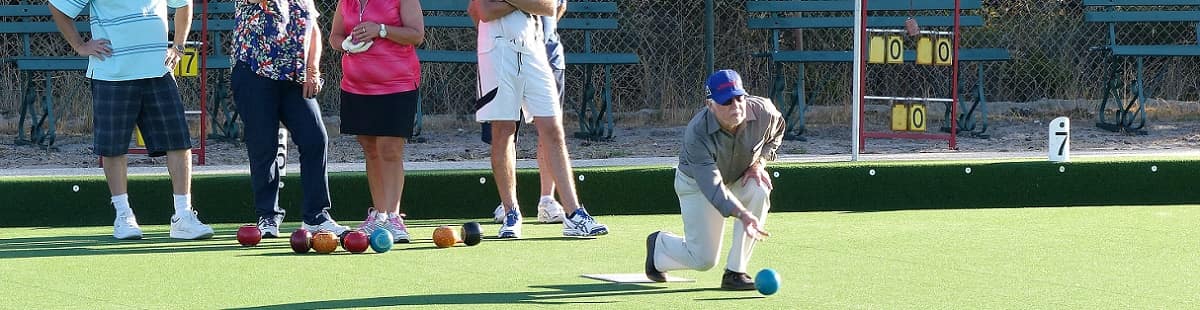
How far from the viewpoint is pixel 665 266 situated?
5105 mm

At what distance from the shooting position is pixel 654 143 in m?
9.99

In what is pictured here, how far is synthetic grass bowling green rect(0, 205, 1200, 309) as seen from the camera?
471cm

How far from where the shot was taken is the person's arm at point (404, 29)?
20.6ft

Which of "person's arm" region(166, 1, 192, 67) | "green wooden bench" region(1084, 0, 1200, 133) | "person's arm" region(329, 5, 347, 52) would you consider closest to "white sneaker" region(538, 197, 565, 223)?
"person's arm" region(329, 5, 347, 52)

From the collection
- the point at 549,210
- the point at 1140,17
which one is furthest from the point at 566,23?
the point at 1140,17

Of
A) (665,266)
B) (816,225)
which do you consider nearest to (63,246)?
(665,266)

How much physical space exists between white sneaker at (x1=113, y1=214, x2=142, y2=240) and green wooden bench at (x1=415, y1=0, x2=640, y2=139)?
328 cm

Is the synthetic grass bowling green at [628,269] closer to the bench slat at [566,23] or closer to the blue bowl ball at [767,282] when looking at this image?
the blue bowl ball at [767,282]

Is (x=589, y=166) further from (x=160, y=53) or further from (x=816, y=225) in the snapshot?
(x=160, y=53)

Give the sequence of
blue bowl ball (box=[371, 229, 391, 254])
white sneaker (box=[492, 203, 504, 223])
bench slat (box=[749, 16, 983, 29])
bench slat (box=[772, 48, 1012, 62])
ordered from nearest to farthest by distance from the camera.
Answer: blue bowl ball (box=[371, 229, 391, 254]) → white sneaker (box=[492, 203, 504, 223]) → bench slat (box=[772, 48, 1012, 62]) → bench slat (box=[749, 16, 983, 29])

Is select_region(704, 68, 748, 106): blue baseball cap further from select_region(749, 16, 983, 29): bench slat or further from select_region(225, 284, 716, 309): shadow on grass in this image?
select_region(749, 16, 983, 29): bench slat

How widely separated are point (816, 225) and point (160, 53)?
2775mm

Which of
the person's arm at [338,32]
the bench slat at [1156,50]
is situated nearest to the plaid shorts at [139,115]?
the person's arm at [338,32]

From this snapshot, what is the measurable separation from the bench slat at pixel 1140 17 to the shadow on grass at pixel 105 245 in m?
6.29
